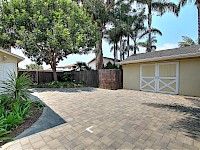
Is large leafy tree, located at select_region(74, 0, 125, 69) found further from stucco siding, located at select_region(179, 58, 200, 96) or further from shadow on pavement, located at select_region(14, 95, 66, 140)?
shadow on pavement, located at select_region(14, 95, 66, 140)

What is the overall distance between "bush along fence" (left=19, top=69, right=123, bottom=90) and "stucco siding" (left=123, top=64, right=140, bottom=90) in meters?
0.47

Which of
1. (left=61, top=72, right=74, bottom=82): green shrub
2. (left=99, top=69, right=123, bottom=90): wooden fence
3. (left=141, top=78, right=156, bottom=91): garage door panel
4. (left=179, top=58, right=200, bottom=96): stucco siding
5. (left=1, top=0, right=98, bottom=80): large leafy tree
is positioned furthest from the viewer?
(left=61, top=72, right=74, bottom=82): green shrub

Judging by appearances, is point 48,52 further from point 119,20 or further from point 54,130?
point 54,130

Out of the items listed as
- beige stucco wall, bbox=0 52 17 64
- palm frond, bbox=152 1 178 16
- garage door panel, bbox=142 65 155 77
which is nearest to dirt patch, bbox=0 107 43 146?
beige stucco wall, bbox=0 52 17 64

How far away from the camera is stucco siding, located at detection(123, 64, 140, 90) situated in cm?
1078

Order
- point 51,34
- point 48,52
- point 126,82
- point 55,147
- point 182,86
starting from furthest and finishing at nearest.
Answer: point 48,52, point 126,82, point 51,34, point 182,86, point 55,147

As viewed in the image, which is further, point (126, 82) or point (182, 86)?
point (126, 82)

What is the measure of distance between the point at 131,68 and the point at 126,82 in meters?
1.39

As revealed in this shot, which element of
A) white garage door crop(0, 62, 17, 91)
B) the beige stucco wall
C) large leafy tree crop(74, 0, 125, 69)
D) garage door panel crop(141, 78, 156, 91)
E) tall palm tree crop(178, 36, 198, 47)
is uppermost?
large leafy tree crop(74, 0, 125, 69)

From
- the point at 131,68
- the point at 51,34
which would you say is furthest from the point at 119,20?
the point at 51,34

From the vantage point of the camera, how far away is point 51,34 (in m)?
10.7

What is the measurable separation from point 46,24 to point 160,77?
1067cm

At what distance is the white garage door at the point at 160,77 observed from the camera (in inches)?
340

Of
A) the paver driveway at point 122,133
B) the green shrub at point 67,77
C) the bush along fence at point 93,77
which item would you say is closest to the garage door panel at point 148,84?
the bush along fence at point 93,77
